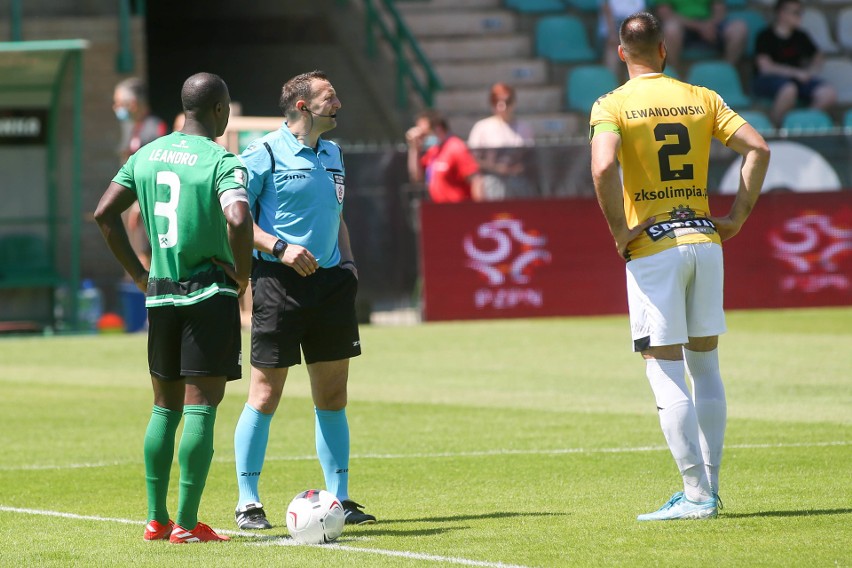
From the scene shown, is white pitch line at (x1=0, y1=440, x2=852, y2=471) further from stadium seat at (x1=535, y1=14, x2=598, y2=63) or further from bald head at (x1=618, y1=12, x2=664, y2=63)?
stadium seat at (x1=535, y1=14, x2=598, y2=63)

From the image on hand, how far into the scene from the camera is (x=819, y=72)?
89.9 feet

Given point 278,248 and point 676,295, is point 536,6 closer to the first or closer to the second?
point 278,248

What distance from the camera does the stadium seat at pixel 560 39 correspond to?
2762cm

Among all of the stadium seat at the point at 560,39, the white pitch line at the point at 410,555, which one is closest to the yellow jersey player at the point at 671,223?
the white pitch line at the point at 410,555

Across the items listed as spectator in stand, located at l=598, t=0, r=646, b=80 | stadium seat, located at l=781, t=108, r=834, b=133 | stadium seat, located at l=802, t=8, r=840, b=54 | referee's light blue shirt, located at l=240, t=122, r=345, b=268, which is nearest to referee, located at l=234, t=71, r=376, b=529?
referee's light blue shirt, located at l=240, t=122, r=345, b=268

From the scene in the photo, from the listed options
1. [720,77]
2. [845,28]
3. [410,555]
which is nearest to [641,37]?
[410,555]

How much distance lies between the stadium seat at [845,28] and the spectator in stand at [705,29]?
2.44 m

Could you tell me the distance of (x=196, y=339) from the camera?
23.1 ft

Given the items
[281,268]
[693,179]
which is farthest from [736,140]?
[281,268]

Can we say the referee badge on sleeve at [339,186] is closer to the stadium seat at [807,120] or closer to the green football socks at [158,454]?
the green football socks at [158,454]

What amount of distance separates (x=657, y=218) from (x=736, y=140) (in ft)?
1.81

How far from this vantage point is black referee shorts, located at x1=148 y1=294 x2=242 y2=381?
7.04 meters

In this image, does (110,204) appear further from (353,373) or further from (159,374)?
(353,373)

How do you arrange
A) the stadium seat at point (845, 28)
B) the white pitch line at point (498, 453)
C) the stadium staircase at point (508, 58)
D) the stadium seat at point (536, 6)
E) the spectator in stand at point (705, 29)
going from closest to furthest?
the white pitch line at point (498, 453) < the stadium staircase at point (508, 58) < the spectator in stand at point (705, 29) < the stadium seat at point (536, 6) < the stadium seat at point (845, 28)
